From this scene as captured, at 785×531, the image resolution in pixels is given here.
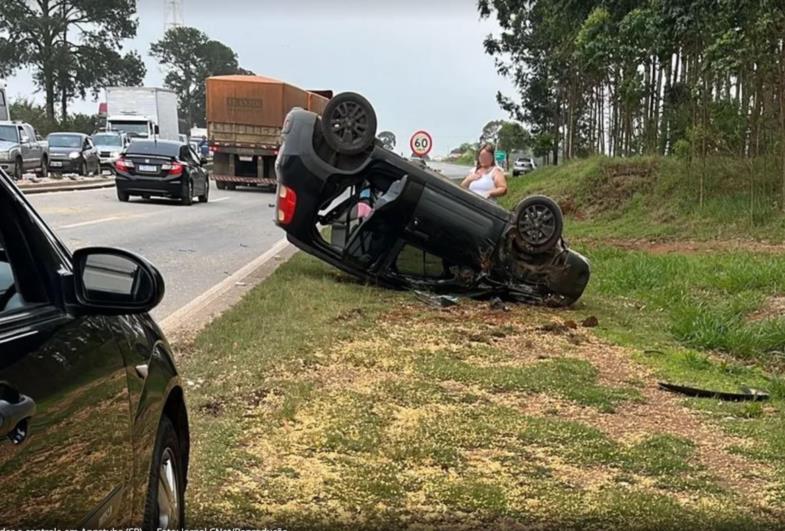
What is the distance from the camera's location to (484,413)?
5.25 metres

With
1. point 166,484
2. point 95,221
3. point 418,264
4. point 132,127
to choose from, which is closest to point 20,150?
point 95,221

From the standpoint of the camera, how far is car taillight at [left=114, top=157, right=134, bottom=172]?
20.9 metres

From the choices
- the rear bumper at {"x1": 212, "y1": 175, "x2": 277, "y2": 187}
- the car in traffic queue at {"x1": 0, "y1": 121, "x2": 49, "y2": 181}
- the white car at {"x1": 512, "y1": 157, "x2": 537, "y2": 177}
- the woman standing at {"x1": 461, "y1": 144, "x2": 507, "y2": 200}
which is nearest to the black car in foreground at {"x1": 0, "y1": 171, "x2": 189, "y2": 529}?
the woman standing at {"x1": 461, "y1": 144, "x2": 507, "y2": 200}

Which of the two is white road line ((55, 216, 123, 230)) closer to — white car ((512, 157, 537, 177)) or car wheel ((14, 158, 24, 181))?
car wheel ((14, 158, 24, 181))

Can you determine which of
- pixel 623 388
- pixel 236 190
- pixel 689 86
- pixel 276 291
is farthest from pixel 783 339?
pixel 236 190

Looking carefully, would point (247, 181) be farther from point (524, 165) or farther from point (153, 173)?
point (524, 165)

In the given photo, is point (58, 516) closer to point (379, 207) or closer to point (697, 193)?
point (379, 207)

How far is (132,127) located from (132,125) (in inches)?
3.8

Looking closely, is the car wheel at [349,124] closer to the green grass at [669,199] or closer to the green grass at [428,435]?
the green grass at [428,435]

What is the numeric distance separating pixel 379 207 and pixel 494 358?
2676 mm

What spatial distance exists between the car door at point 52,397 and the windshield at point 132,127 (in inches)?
1577

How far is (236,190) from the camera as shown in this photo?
32094 mm

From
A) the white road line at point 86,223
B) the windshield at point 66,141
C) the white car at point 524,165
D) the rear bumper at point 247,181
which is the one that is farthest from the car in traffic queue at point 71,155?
the white car at point 524,165

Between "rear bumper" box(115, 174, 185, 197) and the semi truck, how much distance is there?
323 inches
